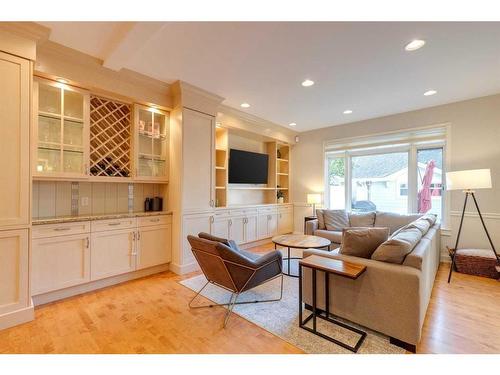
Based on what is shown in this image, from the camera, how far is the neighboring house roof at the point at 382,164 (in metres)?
4.18

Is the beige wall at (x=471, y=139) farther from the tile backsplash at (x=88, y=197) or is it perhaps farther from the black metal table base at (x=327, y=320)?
the tile backsplash at (x=88, y=197)

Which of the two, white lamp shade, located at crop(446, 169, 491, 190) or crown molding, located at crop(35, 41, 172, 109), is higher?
crown molding, located at crop(35, 41, 172, 109)

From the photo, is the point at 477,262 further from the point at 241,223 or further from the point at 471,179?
the point at 241,223

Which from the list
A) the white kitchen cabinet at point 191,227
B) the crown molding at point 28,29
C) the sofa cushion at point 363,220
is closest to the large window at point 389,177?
the sofa cushion at point 363,220

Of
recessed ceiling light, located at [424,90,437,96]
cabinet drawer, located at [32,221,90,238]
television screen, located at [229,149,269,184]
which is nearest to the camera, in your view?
cabinet drawer, located at [32,221,90,238]

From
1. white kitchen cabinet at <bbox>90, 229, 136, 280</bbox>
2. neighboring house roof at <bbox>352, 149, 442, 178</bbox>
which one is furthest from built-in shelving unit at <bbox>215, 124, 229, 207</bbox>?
neighboring house roof at <bbox>352, 149, 442, 178</bbox>

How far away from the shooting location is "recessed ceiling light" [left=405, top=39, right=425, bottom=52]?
7.02 feet

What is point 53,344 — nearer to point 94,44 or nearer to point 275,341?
point 275,341

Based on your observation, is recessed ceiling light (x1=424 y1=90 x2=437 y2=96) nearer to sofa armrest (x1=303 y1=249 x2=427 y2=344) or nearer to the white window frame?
the white window frame

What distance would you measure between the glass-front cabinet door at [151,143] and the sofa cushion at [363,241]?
262 cm

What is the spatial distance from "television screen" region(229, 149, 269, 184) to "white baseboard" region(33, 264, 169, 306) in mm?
2117

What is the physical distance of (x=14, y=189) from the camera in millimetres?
1987
